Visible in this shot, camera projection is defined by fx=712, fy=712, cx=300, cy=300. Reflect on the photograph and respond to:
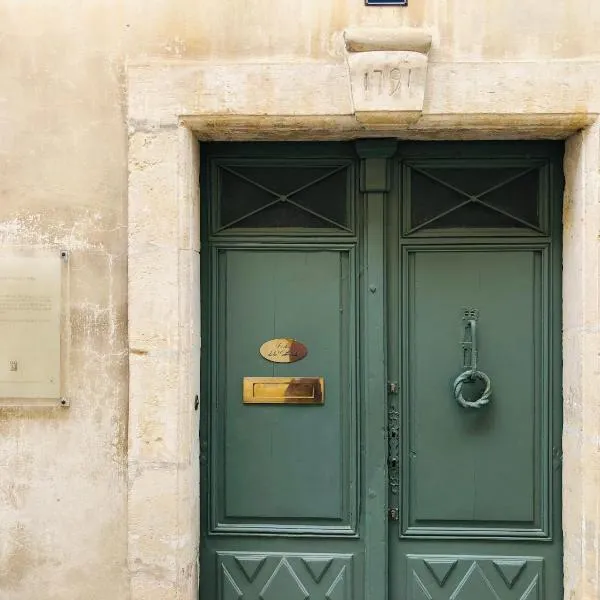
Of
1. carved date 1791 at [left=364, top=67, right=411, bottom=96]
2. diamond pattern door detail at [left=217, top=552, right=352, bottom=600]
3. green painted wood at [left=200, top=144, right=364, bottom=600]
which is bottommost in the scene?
diamond pattern door detail at [left=217, top=552, right=352, bottom=600]

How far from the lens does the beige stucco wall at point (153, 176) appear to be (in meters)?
3.20

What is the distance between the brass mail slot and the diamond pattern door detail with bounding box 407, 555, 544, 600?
0.98 m

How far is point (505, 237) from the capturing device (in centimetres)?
344

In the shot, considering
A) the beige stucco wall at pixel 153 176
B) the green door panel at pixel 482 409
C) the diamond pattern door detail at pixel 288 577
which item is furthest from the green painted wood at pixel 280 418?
the green door panel at pixel 482 409

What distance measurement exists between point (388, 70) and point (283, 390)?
1.57 metres

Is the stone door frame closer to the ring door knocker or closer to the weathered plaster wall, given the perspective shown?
the weathered plaster wall

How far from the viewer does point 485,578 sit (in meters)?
3.42

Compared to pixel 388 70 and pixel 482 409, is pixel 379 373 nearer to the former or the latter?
pixel 482 409

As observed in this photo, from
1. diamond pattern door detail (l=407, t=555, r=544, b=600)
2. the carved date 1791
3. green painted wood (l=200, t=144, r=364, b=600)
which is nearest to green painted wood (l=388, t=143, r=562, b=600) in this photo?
diamond pattern door detail (l=407, t=555, r=544, b=600)

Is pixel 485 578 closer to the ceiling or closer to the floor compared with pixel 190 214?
closer to the floor

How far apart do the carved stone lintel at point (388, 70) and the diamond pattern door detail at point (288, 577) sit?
213cm

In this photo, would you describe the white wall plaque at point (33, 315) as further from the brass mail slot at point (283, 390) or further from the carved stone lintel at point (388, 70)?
the carved stone lintel at point (388, 70)

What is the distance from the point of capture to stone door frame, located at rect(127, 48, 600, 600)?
318 centimetres

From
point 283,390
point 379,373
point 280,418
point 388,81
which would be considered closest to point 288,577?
point 280,418
